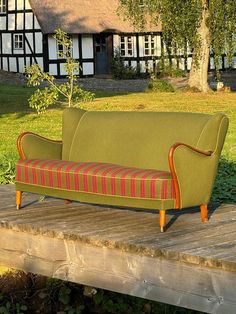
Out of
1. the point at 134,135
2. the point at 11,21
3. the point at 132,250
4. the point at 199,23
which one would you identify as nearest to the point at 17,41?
the point at 11,21

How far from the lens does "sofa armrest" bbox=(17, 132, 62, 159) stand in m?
7.80

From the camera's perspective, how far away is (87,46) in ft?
141

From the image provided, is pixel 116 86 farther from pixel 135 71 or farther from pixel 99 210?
pixel 99 210

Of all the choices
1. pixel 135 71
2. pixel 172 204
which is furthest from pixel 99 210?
pixel 135 71

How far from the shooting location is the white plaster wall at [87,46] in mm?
42781

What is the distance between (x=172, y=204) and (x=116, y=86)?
30600 millimetres

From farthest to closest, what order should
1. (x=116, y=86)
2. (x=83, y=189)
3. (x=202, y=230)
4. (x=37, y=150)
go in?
(x=116, y=86)
(x=37, y=150)
(x=83, y=189)
(x=202, y=230)

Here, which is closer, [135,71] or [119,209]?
[119,209]

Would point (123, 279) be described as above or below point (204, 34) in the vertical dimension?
below

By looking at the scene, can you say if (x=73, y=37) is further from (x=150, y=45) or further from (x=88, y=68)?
(x=150, y=45)

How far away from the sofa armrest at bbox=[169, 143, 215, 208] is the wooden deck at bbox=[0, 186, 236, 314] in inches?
7.7

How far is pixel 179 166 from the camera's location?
6.57 meters

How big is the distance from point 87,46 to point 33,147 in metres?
35.4

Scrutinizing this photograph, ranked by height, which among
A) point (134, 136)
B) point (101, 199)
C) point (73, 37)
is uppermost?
point (73, 37)
